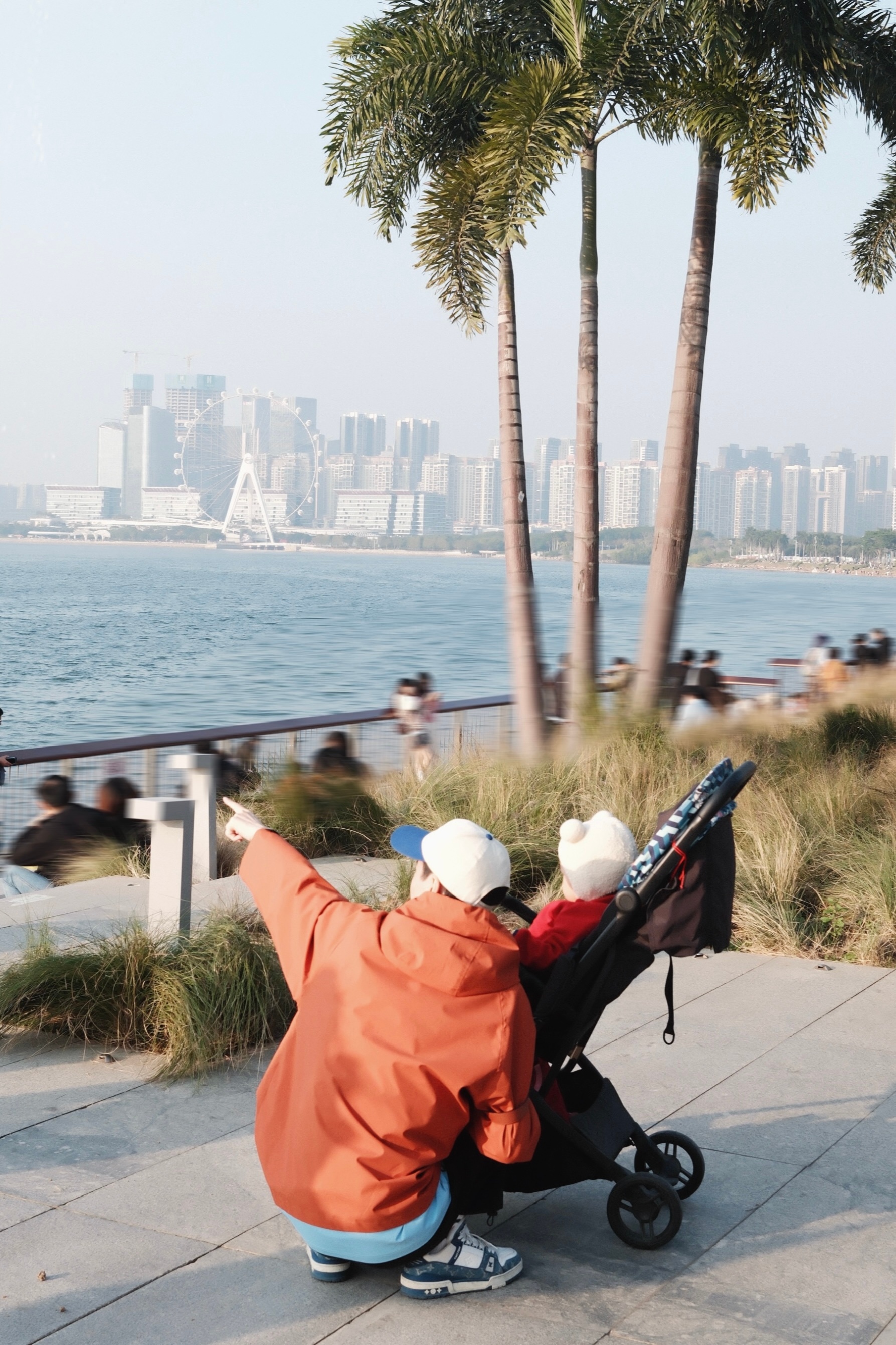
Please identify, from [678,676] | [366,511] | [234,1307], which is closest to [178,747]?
[678,676]

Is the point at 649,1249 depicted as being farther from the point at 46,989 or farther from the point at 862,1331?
the point at 46,989

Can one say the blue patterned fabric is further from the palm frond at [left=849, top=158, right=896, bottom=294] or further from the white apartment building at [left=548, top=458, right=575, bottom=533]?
the white apartment building at [left=548, top=458, right=575, bottom=533]

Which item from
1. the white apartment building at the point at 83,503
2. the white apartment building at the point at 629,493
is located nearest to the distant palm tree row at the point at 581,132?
the white apartment building at the point at 629,493

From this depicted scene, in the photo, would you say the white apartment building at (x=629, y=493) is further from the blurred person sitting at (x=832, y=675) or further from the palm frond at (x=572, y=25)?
the palm frond at (x=572, y=25)

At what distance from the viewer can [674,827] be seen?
3.00 m

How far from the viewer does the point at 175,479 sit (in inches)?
7092

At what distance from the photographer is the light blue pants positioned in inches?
313

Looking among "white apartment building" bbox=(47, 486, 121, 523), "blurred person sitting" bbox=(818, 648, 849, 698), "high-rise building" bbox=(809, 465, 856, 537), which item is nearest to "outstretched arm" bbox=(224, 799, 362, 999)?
"blurred person sitting" bbox=(818, 648, 849, 698)

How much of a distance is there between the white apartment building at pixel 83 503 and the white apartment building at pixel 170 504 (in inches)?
328

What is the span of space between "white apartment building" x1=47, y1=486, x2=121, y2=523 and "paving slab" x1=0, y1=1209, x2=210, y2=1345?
194 metres

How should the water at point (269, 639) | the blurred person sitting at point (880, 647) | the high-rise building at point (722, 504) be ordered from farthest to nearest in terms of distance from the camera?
the high-rise building at point (722, 504)
the water at point (269, 639)
the blurred person sitting at point (880, 647)

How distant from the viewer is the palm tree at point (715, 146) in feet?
37.8

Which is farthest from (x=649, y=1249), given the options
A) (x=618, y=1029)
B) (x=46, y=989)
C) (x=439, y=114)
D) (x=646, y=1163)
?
(x=439, y=114)

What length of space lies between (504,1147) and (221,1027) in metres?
1.96
